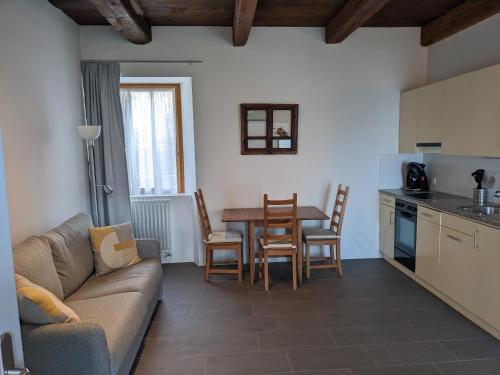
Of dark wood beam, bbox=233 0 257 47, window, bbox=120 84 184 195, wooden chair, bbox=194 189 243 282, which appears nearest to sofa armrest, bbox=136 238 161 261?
wooden chair, bbox=194 189 243 282

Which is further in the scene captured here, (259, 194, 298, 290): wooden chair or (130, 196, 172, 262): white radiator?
(130, 196, 172, 262): white radiator

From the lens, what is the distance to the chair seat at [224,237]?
3.78 meters

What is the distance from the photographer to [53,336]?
1.76 meters

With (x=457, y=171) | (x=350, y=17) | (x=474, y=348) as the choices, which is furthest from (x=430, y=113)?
(x=474, y=348)

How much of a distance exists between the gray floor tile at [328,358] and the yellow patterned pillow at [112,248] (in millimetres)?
1645

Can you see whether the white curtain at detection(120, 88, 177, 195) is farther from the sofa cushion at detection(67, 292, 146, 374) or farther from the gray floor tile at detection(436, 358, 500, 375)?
the gray floor tile at detection(436, 358, 500, 375)

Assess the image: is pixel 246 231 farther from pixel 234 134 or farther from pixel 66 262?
pixel 66 262

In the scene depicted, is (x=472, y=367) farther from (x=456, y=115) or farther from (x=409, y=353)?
(x=456, y=115)

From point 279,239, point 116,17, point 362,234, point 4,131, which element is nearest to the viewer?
point 4,131

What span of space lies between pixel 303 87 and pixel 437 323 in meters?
2.84

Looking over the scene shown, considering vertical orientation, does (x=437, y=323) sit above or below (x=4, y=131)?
below

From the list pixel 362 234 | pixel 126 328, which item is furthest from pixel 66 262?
pixel 362 234

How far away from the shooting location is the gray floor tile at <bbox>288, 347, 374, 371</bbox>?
7.72 ft

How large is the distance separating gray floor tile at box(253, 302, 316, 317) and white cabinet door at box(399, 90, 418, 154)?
2270 mm
